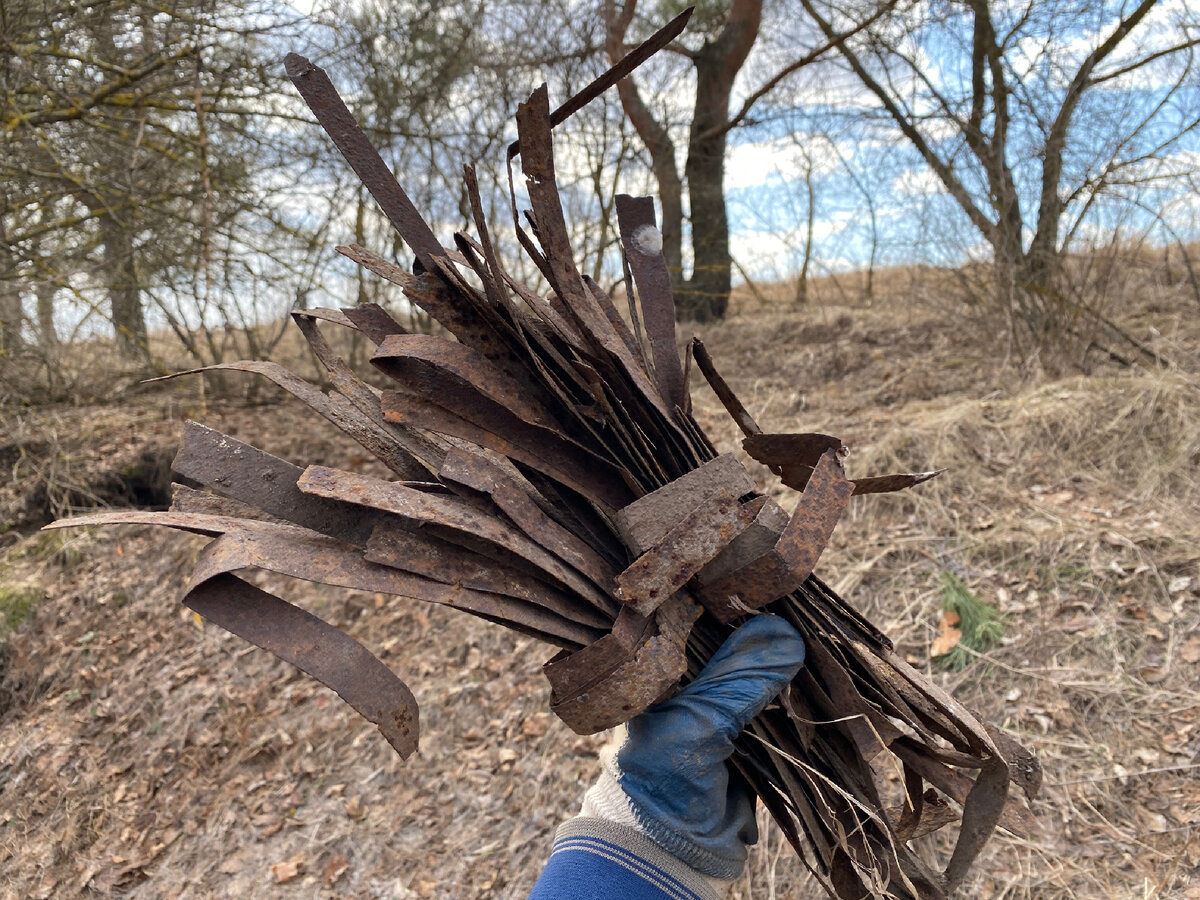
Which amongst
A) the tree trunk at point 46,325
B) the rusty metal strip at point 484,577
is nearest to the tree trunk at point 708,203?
the tree trunk at point 46,325

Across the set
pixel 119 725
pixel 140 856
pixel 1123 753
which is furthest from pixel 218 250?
pixel 1123 753

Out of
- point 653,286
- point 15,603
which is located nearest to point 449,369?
point 653,286

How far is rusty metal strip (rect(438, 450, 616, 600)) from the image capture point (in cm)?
116

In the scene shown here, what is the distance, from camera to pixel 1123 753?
2.70 metres

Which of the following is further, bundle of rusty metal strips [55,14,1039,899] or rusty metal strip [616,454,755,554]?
rusty metal strip [616,454,755,554]

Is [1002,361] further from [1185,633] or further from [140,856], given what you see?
[140,856]

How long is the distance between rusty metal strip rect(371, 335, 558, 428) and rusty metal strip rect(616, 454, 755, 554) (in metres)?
0.23

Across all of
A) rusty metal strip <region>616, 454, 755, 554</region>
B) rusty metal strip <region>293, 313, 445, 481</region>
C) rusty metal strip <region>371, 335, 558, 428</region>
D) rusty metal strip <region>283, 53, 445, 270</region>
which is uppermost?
rusty metal strip <region>283, 53, 445, 270</region>

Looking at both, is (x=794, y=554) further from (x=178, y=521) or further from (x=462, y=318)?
(x=178, y=521)

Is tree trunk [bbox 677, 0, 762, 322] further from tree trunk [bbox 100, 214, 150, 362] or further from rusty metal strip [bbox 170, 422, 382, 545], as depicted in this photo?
rusty metal strip [bbox 170, 422, 382, 545]

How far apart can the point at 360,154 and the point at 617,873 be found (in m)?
1.47

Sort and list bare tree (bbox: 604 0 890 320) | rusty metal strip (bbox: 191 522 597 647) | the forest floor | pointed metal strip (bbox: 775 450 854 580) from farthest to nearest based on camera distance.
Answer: bare tree (bbox: 604 0 890 320) → the forest floor → pointed metal strip (bbox: 775 450 854 580) → rusty metal strip (bbox: 191 522 597 647)

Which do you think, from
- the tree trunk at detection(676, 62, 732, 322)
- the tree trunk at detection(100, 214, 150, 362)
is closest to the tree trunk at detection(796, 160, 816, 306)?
the tree trunk at detection(676, 62, 732, 322)

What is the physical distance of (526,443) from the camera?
1244 mm
